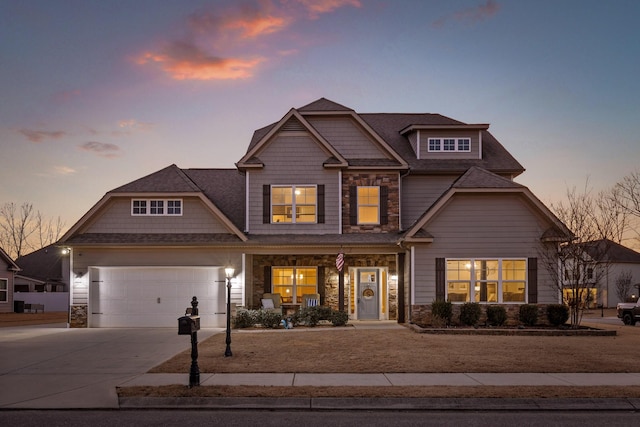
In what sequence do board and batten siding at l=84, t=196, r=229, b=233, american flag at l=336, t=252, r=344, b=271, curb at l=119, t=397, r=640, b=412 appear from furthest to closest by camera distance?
board and batten siding at l=84, t=196, r=229, b=233
american flag at l=336, t=252, r=344, b=271
curb at l=119, t=397, r=640, b=412

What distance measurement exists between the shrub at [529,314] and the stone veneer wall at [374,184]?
589cm

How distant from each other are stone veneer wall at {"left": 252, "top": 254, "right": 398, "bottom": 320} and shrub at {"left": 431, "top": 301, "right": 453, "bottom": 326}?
3977 millimetres

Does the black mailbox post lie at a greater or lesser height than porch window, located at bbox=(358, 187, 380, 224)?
lesser

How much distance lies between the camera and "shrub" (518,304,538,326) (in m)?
22.0

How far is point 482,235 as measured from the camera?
22922 millimetres

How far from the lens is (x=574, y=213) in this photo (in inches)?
958

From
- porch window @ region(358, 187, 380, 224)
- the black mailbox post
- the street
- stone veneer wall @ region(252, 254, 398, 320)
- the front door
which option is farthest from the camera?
the front door

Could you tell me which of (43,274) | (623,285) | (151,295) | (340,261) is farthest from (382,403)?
(43,274)

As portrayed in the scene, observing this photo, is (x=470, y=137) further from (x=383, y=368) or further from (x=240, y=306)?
(x=383, y=368)

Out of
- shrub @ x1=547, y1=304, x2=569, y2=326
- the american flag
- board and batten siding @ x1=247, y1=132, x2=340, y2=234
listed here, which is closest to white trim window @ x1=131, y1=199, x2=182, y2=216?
board and batten siding @ x1=247, y1=132, x2=340, y2=234

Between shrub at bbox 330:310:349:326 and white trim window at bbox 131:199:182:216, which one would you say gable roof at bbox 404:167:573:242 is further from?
white trim window at bbox 131:199:182:216

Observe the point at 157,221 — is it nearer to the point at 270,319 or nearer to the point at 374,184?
the point at 270,319

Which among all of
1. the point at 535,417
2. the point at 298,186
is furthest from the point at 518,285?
the point at 535,417

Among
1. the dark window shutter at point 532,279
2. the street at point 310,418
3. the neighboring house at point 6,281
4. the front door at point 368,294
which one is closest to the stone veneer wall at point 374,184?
the front door at point 368,294
